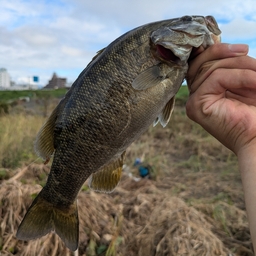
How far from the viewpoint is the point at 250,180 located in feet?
5.82

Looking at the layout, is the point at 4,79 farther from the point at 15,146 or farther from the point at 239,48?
the point at 239,48

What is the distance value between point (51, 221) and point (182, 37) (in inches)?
61.8

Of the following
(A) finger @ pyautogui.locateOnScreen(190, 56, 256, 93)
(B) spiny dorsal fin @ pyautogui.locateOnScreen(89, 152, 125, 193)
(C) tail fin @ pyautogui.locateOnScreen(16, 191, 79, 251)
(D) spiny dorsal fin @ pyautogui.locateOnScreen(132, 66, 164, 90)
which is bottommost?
(C) tail fin @ pyautogui.locateOnScreen(16, 191, 79, 251)

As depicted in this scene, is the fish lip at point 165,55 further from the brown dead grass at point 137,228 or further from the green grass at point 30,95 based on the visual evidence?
the green grass at point 30,95

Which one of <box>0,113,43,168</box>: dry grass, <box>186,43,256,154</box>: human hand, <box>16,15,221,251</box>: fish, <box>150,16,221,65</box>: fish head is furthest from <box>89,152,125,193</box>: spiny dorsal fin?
<box>0,113,43,168</box>: dry grass

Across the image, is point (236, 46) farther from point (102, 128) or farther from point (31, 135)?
point (31, 135)

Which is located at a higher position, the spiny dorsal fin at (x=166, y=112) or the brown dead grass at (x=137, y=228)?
the spiny dorsal fin at (x=166, y=112)

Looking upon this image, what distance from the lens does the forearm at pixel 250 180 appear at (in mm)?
1660

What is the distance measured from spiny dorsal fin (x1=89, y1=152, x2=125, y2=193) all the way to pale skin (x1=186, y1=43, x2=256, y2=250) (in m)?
0.67

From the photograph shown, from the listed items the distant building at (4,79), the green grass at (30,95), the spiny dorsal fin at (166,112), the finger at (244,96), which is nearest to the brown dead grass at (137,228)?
the spiny dorsal fin at (166,112)

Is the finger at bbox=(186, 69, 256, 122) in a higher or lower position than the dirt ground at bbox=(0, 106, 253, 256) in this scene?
higher

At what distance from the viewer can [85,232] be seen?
165 inches

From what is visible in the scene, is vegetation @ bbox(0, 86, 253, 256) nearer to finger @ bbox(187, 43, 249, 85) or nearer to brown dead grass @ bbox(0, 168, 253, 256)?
brown dead grass @ bbox(0, 168, 253, 256)

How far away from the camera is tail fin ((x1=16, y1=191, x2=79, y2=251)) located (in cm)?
211
